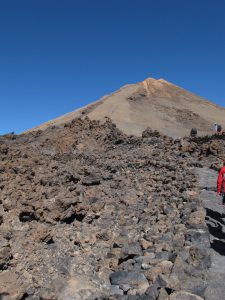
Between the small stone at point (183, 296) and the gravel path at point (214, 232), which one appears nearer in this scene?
the small stone at point (183, 296)

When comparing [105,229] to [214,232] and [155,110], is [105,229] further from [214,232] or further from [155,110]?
[155,110]

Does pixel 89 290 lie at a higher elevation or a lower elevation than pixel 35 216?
lower

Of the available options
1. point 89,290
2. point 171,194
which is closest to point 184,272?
point 89,290

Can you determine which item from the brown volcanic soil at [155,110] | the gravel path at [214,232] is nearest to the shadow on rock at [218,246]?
the gravel path at [214,232]

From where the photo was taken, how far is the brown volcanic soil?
45.5 meters

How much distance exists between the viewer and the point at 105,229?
10.5 metres

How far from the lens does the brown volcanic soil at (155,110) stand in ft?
149

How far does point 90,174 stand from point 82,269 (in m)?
6.79

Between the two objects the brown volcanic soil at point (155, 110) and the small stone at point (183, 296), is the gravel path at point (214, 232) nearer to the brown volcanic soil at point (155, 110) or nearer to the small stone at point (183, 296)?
the small stone at point (183, 296)

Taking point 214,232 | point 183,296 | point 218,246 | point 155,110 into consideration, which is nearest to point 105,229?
point 214,232

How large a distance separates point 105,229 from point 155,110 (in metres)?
45.9

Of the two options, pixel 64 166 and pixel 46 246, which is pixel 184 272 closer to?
pixel 46 246

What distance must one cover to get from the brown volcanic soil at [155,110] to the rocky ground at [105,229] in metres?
22.0

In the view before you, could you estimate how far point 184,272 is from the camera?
6938mm
